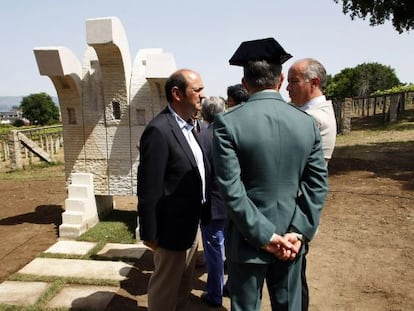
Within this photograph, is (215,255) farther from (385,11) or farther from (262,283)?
(385,11)

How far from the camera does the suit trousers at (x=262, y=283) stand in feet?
6.61

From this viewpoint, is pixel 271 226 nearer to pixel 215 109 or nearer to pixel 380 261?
pixel 215 109

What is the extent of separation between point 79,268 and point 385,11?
12.6 meters

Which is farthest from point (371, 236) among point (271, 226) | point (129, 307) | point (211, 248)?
point (271, 226)

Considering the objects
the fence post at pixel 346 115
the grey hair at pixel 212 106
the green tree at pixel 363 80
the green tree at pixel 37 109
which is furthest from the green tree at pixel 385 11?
the green tree at pixel 37 109

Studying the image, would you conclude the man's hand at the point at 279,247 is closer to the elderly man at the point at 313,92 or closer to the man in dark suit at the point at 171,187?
the man in dark suit at the point at 171,187

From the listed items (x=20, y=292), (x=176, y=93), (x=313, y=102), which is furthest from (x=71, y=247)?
(x=313, y=102)

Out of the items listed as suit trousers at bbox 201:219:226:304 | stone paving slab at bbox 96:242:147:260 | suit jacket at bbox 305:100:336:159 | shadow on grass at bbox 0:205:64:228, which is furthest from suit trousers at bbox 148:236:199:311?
shadow on grass at bbox 0:205:64:228

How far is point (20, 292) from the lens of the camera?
365 cm

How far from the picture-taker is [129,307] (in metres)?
3.43

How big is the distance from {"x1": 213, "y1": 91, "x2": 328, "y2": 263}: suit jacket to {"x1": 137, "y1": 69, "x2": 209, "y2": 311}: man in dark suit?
654 millimetres

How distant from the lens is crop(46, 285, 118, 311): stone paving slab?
134 inches

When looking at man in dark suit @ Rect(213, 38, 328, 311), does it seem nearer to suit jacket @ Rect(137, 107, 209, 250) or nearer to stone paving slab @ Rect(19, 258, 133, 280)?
suit jacket @ Rect(137, 107, 209, 250)

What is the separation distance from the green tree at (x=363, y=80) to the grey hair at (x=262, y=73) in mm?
60148
